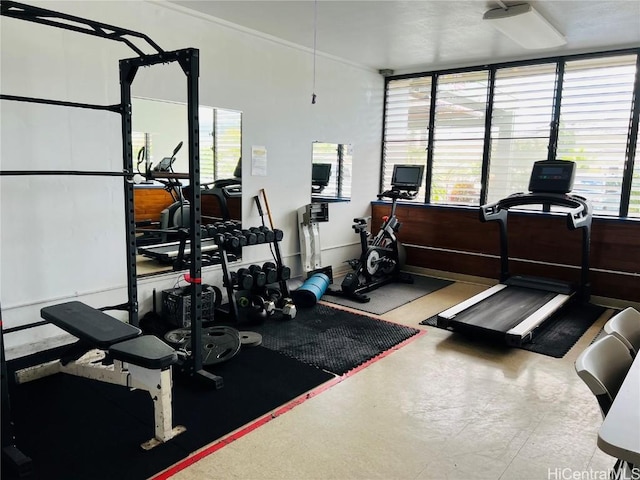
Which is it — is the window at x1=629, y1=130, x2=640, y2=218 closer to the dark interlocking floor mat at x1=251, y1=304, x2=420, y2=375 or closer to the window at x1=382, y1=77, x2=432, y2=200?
the window at x1=382, y1=77, x2=432, y2=200

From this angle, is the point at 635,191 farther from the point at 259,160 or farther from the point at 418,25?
the point at 259,160

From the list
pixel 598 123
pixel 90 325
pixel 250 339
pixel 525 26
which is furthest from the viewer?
pixel 598 123

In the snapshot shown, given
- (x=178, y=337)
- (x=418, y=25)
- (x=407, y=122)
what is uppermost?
(x=418, y=25)

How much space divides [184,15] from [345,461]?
12.7 feet

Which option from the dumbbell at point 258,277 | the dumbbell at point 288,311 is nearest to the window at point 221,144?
the dumbbell at point 258,277

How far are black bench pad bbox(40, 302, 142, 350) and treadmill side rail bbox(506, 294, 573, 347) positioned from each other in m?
2.82

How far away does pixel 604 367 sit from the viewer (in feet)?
5.68

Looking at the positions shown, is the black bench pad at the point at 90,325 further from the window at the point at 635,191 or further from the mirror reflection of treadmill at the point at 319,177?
the window at the point at 635,191

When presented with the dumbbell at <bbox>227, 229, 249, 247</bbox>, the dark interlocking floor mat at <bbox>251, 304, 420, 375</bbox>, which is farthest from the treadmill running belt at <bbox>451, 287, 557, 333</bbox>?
the dumbbell at <bbox>227, 229, 249, 247</bbox>

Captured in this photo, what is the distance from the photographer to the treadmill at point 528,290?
13.1ft

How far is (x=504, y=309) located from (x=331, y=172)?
2761 millimetres

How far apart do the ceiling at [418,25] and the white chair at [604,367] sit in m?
3.11

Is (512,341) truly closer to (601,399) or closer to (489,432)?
(489,432)

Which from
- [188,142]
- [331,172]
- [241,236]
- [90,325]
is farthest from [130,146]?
[331,172]
